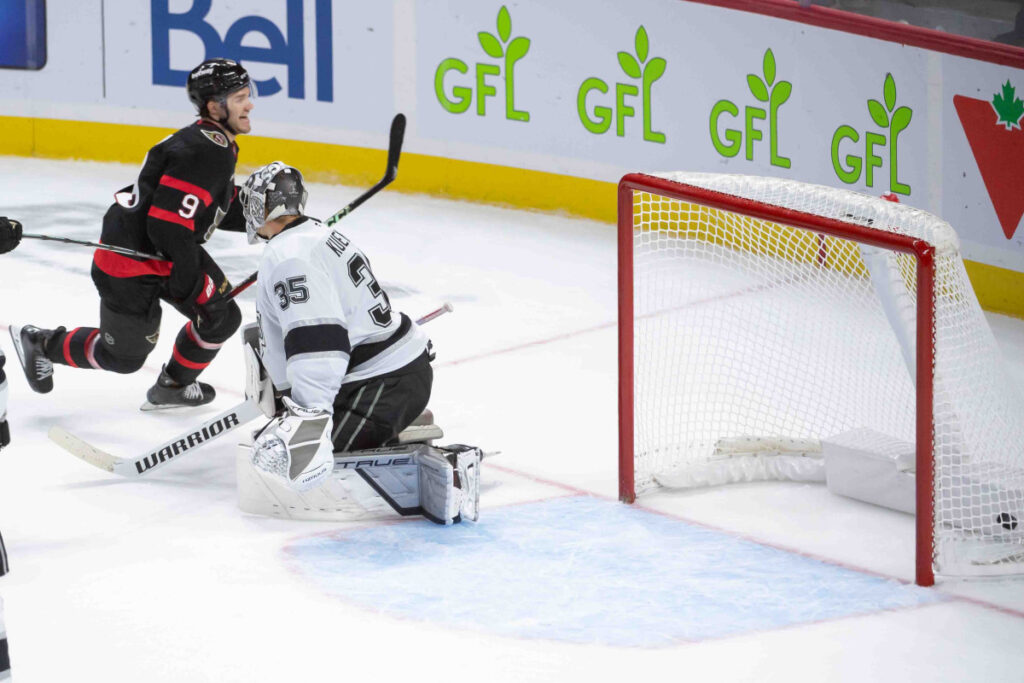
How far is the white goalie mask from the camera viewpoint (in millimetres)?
3699

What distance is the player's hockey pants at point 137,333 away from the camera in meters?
4.49

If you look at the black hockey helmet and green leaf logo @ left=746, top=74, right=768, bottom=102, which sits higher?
green leaf logo @ left=746, top=74, right=768, bottom=102

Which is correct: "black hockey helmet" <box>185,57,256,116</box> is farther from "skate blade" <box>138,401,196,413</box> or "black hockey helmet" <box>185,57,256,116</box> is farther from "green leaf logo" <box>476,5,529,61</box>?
"green leaf logo" <box>476,5,529,61</box>

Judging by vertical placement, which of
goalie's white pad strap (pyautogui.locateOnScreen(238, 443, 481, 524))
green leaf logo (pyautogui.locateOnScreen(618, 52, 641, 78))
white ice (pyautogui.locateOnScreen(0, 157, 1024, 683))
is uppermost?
green leaf logo (pyautogui.locateOnScreen(618, 52, 641, 78))

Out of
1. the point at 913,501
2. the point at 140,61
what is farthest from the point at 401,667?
the point at 140,61

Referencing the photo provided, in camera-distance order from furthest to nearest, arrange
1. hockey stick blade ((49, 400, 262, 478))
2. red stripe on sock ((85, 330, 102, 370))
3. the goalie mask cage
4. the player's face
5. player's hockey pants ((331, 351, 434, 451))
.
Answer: red stripe on sock ((85, 330, 102, 370)) < the player's face < hockey stick blade ((49, 400, 262, 478)) < player's hockey pants ((331, 351, 434, 451)) < the goalie mask cage

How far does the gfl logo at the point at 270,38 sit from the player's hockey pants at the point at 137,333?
10.3 feet

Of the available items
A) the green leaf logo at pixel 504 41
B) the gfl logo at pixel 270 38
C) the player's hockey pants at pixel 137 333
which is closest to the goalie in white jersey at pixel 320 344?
the player's hockey pants at pixel 137 333

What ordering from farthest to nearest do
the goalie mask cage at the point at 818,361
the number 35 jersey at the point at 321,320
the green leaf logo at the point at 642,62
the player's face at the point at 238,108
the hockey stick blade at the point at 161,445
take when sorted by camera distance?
the green leaf logo at the point at 642,62 → the player's face at the point at 238,108 → the hockey stick blade at the point at 161,445 → the number 35 jersey at the point at 321,320 → the goalie mask cage at the point at 818,361

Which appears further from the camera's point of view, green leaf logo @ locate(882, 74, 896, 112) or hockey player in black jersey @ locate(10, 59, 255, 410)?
green leaf logo @ locate(882, 74, 896, 112)

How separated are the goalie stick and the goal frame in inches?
36.9

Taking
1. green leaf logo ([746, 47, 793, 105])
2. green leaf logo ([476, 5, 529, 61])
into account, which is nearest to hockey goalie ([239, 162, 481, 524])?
green leaf logo ([746, 47, 793, 105])

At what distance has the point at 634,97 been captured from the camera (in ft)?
22.2

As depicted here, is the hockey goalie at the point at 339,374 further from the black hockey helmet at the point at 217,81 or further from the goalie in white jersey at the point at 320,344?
the black hockey helmet at the point at 217,81
